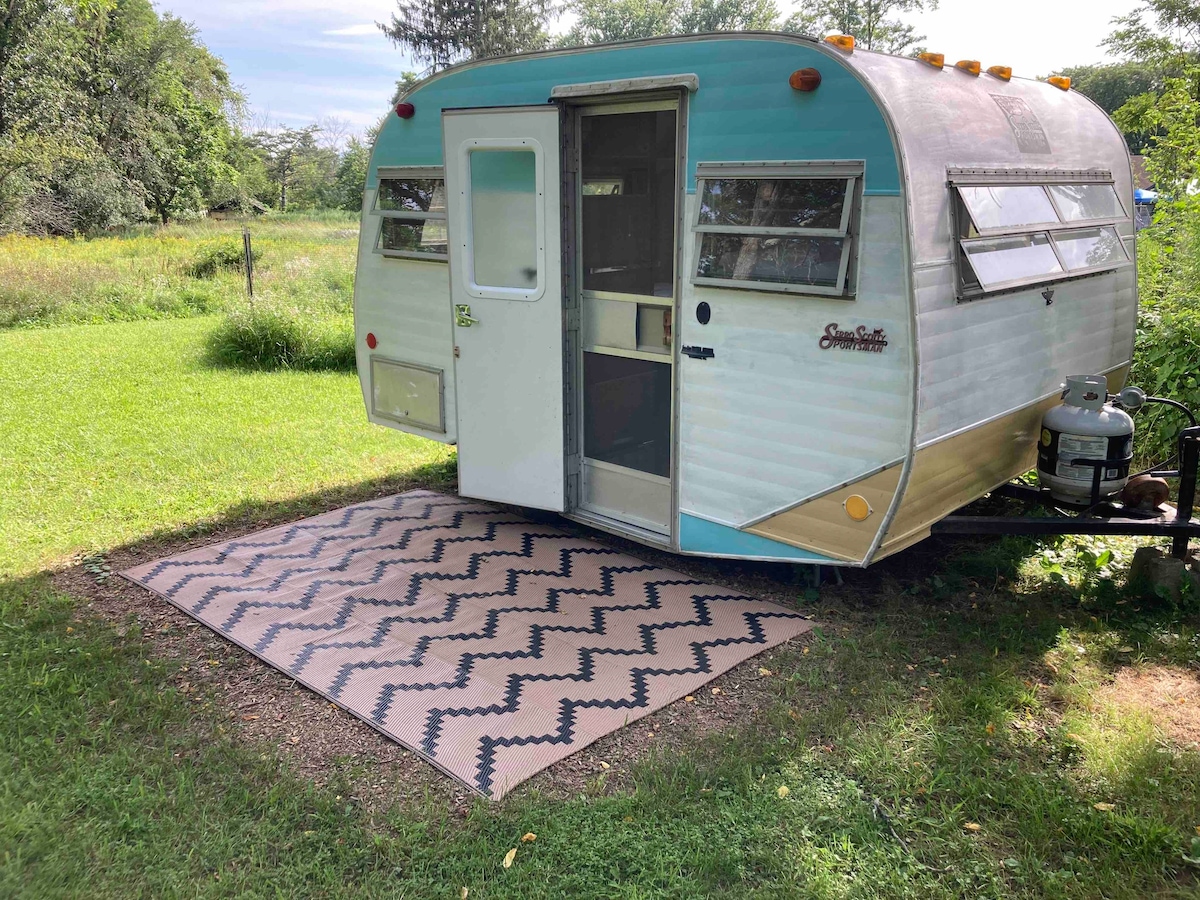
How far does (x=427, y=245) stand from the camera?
5.50 m

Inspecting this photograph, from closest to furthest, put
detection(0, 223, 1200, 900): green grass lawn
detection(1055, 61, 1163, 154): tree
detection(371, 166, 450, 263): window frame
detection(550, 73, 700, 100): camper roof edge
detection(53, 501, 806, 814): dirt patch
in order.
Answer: detection(0, 223, 1200, 900): green grass lawn
detection(53, 501, 806, 814): dirt patch
detection(550, 73, 700, 100): camper roof edge
detection(371, 166, 450, 263): window frame
detection(1055, 61, 1163, 154): tree

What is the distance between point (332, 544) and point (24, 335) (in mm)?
9472

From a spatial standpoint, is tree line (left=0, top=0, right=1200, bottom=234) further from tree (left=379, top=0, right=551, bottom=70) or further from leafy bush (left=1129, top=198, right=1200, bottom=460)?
leafy bush (left=1129, top=198, right=1200, bottom=460)

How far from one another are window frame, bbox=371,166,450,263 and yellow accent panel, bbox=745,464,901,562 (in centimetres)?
247

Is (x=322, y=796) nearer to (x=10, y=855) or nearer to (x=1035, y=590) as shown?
(x=10, y=855)

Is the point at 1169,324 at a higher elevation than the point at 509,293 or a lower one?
lower

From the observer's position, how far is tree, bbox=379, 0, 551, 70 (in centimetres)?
3572

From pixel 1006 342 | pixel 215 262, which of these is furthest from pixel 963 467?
pixel 215 262

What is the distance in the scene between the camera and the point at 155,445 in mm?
7258

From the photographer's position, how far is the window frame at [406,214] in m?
5.30

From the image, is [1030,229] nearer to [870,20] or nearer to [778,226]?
[778,226]

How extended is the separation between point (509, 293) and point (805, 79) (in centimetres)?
194

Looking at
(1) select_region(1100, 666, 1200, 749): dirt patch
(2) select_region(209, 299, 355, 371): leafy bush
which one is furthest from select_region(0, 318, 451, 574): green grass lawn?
(1) select_region(1100, 666, 1200, 749): dirt patch

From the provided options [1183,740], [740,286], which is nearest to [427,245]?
[740,286]
